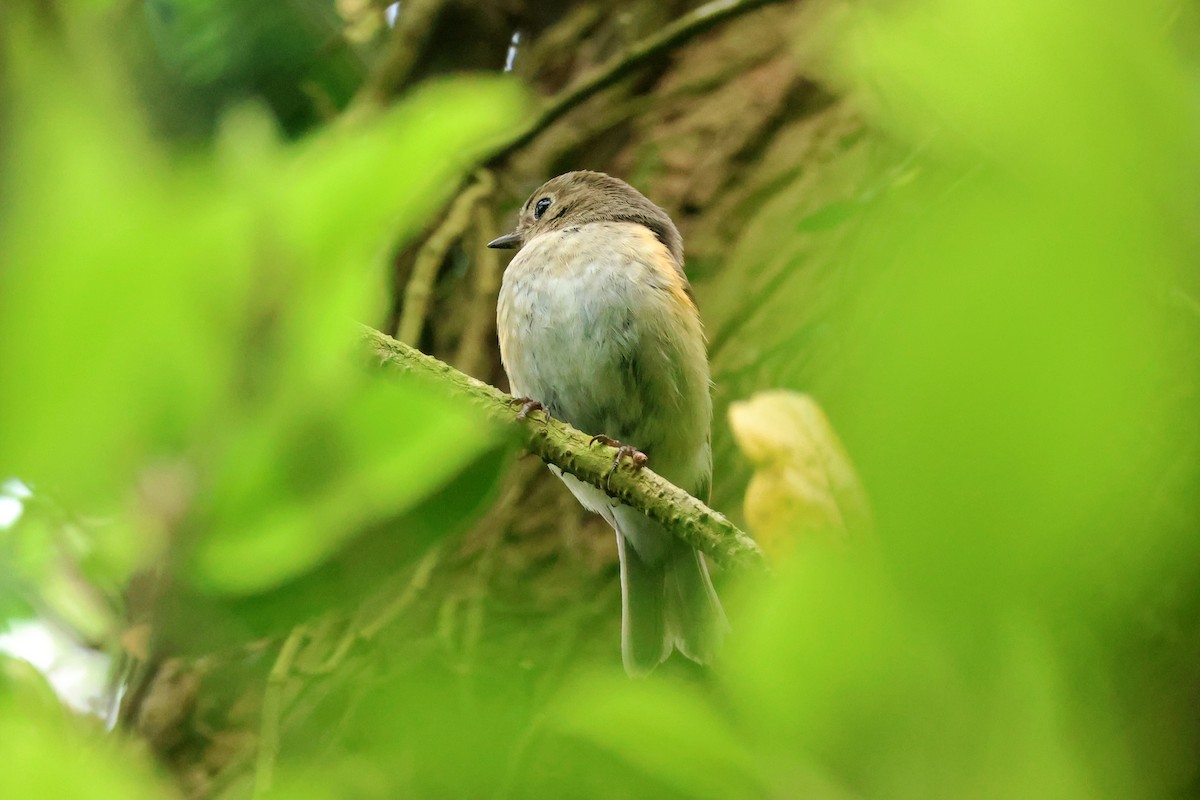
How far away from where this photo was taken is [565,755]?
0.67 meters

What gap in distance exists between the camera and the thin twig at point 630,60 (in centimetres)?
379

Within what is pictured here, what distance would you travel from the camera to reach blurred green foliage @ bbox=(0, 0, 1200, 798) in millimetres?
382

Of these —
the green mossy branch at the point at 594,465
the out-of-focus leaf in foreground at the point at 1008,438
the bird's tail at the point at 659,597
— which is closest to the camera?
the out-of-focus leaf in foreground at the point at 1008,438

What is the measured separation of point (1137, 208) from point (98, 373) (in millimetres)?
565

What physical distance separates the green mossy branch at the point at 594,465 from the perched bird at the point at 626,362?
101cm

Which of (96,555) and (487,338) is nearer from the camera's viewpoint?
(96,555)

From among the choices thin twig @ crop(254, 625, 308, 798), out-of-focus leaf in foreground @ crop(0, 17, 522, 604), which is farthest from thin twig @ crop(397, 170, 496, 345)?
out-of-focus leaf in foreground @ crop(0, 17, 522, 604)

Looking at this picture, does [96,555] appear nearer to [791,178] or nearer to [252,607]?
[252,607]

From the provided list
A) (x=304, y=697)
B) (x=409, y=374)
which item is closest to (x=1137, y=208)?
(x=409, y=374)

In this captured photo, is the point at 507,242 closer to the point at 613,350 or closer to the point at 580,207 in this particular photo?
the point at 580,207

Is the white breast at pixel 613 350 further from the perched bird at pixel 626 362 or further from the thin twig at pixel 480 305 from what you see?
the thin twig at pixel 480 305

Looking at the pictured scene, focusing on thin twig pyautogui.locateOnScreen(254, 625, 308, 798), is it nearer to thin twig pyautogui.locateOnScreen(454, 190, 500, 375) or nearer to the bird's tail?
the bird's tail

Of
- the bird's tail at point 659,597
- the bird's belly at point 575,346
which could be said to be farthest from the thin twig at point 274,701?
the bird's belly at point 575,346

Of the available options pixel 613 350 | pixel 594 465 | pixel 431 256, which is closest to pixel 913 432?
pixel 594 465
